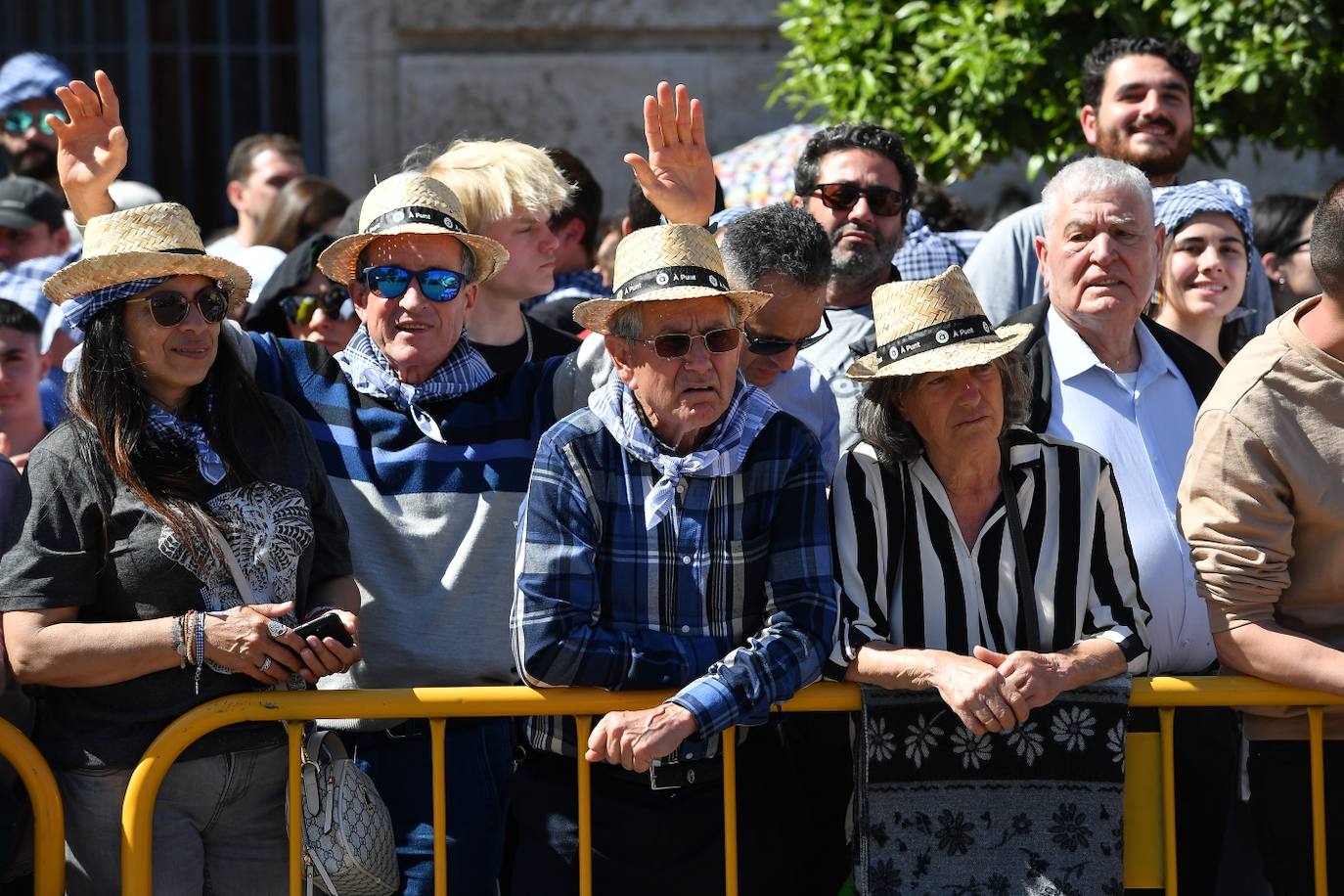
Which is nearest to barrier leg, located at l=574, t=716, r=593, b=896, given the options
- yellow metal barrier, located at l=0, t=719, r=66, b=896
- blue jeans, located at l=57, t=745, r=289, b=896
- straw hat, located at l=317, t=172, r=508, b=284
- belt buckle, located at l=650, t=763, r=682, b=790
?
belt buckle, located at l=650, t=763, r=682, b=790

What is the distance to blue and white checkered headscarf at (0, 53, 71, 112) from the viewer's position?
7.21 metres

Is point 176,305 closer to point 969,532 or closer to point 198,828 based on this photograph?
point 198,828

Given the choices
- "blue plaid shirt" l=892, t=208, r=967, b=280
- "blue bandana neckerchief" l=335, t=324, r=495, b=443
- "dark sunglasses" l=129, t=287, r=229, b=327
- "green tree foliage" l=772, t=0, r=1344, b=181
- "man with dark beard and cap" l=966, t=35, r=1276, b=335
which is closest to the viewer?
"dark sunglasses" l=129, t=287, r=229, b=327

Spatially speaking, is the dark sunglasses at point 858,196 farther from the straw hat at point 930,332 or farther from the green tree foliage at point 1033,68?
the green tree foliage at point 1033,68

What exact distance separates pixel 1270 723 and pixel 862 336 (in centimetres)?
158

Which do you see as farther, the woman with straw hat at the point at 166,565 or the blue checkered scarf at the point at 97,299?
the blue checkered scarf at the point at 97,299

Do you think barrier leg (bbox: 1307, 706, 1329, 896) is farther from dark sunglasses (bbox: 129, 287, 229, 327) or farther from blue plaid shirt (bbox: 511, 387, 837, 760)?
dark sunglasses (bbox: 129, 287, 229, 327)

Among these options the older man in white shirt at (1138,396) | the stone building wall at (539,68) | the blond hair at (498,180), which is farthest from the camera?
the stone building wall at (539,68)

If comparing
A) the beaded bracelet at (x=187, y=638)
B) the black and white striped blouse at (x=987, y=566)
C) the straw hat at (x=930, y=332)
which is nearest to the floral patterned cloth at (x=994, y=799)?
the black and white striped blouse at (x=987, y=566)

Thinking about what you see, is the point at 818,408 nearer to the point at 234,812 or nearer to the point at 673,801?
the point at 673,801

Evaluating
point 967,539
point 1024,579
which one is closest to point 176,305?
point 967,539

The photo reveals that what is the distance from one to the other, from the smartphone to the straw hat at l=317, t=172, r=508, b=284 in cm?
90

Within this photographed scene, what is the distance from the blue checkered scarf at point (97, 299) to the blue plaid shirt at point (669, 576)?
0.92 m

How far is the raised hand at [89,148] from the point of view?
155 inches
